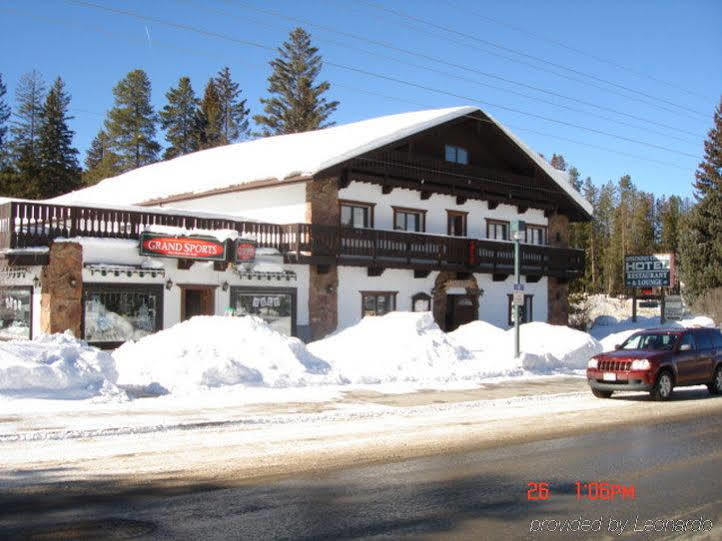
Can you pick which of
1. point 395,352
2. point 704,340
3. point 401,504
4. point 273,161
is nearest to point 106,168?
point 273,161

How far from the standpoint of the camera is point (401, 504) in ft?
25.8

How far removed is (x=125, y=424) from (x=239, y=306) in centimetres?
1313

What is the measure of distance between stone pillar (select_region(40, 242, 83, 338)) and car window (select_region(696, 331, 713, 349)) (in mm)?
15752

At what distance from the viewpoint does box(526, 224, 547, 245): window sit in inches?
1510

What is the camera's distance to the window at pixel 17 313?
2184 cm

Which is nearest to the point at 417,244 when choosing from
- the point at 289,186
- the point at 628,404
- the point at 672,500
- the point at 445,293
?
the point at 445,293

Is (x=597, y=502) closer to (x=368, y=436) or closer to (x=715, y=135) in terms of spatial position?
(x=368, y=436)

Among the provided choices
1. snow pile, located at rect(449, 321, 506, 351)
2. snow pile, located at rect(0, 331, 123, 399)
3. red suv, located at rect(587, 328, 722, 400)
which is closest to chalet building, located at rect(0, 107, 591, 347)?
snow pile, located at rect(449, 321, 506, 351)

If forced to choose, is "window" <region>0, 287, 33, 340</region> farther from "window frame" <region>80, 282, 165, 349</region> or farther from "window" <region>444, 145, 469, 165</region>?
"window" <region>444, 145, 469, 165</region>

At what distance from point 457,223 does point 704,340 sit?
55.1ft

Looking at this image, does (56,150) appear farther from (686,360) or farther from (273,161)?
(686,360)

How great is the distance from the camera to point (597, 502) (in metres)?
8.05

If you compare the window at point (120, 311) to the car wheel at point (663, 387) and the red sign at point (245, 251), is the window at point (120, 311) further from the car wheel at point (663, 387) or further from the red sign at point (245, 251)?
the car wheel at point (663, 387)

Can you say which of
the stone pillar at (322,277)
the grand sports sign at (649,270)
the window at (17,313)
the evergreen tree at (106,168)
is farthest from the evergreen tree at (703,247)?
the evergreen tree at (106,168)
